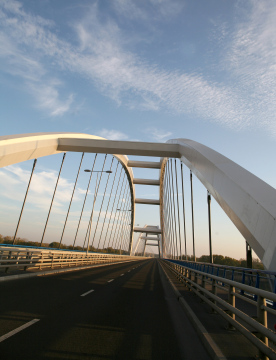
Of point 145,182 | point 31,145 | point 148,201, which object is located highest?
point 148,201

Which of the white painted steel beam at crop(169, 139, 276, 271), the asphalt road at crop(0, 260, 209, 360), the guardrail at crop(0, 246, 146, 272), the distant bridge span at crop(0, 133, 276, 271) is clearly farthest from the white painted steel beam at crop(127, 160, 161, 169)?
the asphalt road at crop(0, 260, 209, 360)

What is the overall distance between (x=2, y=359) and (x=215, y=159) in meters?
10.4

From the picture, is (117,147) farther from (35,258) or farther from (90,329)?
(90,329)

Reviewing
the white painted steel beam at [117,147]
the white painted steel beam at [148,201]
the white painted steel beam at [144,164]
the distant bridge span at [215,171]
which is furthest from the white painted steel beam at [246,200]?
the white painted steel beam at [148,201]

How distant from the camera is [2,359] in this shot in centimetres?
348

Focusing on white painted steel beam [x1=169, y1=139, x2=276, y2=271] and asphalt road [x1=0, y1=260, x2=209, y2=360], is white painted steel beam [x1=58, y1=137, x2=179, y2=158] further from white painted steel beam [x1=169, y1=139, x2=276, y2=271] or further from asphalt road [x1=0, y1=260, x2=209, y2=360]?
asphalt road [x1=0, y1=260, x2=209, y2=360]

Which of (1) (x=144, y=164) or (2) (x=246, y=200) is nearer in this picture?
(2) (x=246, y=200)

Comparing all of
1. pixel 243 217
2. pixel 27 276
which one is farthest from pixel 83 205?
pixel 243 217

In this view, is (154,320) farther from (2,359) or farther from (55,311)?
(2,359)

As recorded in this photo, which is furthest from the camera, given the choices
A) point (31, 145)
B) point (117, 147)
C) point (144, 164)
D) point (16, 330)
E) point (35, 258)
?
point (144, 164)

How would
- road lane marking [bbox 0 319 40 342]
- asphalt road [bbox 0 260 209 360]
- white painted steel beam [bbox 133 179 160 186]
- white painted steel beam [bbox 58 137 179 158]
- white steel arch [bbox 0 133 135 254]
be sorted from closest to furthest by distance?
asphalt road [bbox 0 260 209 360], road lane marking [bbox 0 319 40 342], white steel arch [bbox 0 133 135 254], white painted steel beam [bbox 58 137 179 158], white painted steel beam [bbox 133 179 160 186]

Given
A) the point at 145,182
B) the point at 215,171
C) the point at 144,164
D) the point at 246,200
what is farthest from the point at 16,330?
the point at 145,182

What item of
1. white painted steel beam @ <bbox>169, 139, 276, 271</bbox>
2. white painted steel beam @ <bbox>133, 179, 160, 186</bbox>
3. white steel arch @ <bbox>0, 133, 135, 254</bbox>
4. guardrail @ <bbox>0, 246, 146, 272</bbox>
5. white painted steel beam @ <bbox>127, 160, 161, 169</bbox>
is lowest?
guardrail @ <bbox>0, 246, 146, 272</bbox>

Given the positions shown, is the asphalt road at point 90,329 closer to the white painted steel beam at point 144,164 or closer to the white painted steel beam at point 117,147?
the white painted steel beam at point 117,147
